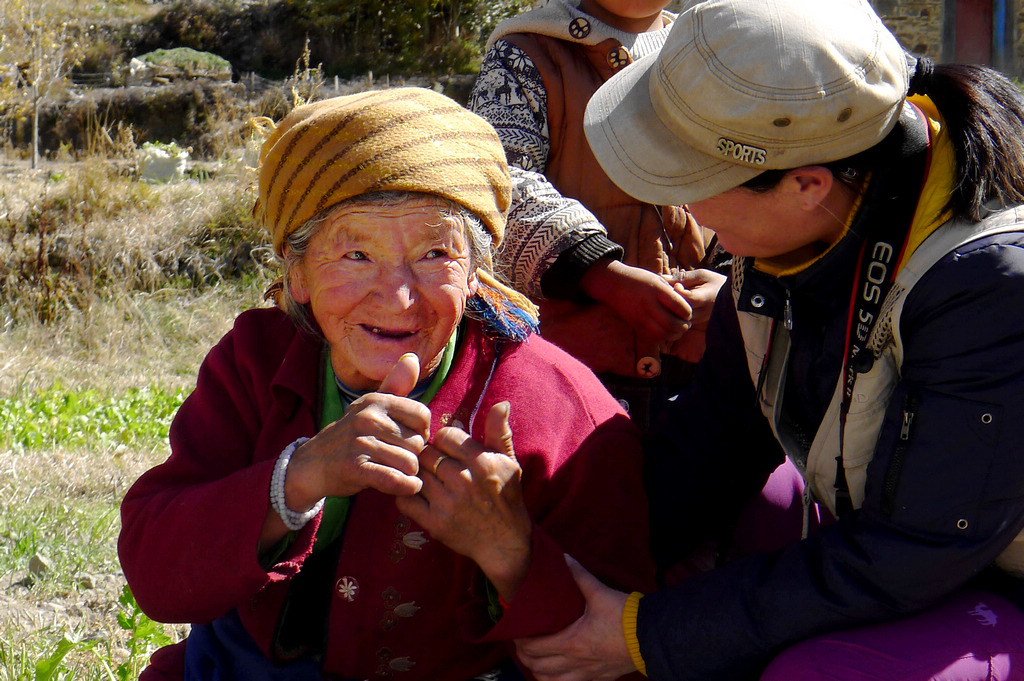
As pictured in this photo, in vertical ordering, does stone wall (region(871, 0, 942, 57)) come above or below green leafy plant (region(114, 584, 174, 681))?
Result: below

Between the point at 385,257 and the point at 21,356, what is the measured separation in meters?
5.52

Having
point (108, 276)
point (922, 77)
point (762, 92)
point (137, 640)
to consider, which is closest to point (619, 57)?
point (922, 77)

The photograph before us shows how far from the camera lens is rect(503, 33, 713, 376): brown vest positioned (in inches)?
115

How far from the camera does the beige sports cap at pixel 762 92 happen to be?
1714mm

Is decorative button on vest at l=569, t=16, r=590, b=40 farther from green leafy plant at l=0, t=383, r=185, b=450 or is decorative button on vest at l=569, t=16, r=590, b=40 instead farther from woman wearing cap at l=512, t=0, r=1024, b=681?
green leafy plant at l=0, t=383, r=185, b=450

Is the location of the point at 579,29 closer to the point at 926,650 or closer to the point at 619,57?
the point at 619,57

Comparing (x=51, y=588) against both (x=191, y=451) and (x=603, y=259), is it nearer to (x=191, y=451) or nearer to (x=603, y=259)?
(x=191, y=451)

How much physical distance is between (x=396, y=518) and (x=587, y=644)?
1.56ft

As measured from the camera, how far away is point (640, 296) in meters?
Result: 2.80

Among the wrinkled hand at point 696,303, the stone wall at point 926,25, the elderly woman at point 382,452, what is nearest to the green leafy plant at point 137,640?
the elderly woman at point 382,452

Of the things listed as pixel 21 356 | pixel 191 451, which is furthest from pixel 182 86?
pixel 191 451

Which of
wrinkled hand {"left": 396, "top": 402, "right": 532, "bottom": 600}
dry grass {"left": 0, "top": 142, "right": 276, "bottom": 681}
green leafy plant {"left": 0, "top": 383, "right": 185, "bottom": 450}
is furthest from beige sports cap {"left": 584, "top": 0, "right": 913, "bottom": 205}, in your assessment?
green leafy plant {"left": 0, "top": 383, "right": 185, "bottom": 450}

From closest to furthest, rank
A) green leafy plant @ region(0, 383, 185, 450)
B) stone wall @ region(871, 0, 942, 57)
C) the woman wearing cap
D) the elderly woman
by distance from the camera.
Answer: the woman wearing cap < the elderly woman < green leafy plant @ region(0, 383, 185, 450) < stone wall @ region(871, 0, 942, 57)

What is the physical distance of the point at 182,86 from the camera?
48.8 feet
